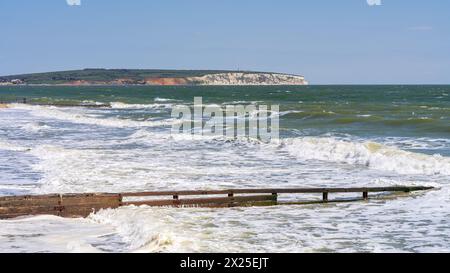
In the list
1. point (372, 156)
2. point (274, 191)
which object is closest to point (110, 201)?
point (274, 191)

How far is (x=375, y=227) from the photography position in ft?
42.7

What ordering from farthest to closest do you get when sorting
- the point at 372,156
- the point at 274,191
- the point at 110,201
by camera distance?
the point at 372,156 < the point at 274,191 < the point at 110,201

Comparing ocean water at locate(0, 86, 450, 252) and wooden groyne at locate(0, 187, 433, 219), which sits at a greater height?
wooden groyne at locate(0, 187, 433, 219)

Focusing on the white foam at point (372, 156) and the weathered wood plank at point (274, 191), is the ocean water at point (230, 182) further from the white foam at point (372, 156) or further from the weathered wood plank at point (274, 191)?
the weathered wood plank at point (274, 191)

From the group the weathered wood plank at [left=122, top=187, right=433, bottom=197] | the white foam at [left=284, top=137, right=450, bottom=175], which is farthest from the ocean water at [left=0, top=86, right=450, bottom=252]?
the weathered wood plank at [left=122, top=187, right=433, bottom=197]

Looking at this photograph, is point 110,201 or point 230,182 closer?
point 110,201

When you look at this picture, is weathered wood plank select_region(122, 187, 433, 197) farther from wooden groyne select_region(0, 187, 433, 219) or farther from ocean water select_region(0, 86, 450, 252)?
ocean water select_region(0, 86, 450, 252)

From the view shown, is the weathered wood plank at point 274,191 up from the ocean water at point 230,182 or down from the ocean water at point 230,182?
up

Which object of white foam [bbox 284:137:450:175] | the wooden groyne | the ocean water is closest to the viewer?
the ocean water

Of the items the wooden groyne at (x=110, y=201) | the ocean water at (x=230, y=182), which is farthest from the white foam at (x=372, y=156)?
the wooden groyne at (x=110, y=201)

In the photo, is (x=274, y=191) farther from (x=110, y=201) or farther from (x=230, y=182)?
(x=230, y=182)

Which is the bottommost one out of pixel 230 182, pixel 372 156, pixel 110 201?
pixel 230 182

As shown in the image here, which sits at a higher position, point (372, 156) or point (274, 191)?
point (274, 191)

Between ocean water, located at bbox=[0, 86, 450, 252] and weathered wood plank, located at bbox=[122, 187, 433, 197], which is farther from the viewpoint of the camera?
weathered wood plank, located at bbox=[122, 187, 433, 197]
